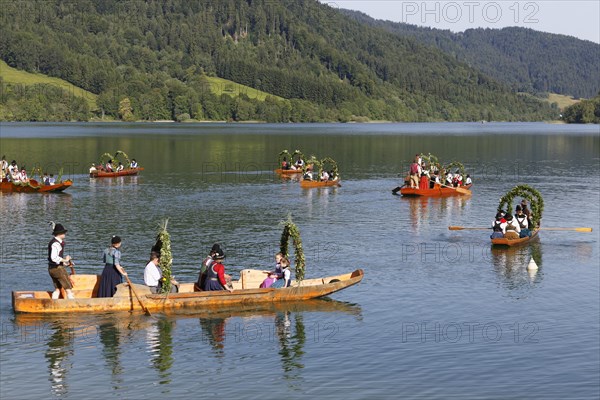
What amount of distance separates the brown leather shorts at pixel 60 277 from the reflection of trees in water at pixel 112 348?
2649mm

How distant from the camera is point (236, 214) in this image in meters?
67.9

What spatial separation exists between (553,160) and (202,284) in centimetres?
12198

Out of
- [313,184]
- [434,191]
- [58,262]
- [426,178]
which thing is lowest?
[58,262]

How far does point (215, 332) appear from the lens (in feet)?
109

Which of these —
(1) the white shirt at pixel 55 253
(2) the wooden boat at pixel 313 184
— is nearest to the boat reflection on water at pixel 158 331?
(1) the white shirt at pixel 55 253

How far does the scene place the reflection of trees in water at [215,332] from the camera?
103 ft

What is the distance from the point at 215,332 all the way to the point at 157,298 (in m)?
3.39

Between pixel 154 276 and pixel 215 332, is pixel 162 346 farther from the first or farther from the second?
pixel 154 276

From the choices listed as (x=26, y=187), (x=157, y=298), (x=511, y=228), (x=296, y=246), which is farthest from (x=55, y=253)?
(x=26, y=187)

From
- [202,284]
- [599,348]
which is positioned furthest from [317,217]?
[599,348]

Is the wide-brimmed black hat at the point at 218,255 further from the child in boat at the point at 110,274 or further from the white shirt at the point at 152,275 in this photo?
the child in boat at the point at 110,274

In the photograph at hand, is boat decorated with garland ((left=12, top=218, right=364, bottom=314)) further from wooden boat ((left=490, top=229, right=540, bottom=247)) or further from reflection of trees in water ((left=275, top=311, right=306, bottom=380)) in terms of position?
wooden boat ((left=490, top=229, right=540, bottom=247))

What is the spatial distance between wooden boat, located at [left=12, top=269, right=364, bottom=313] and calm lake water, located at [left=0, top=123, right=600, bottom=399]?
1.71 ft

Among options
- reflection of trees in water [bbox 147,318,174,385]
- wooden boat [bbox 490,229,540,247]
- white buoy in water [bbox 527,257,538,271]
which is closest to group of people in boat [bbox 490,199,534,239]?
wooden boat [bbox 490,229,540,247]
